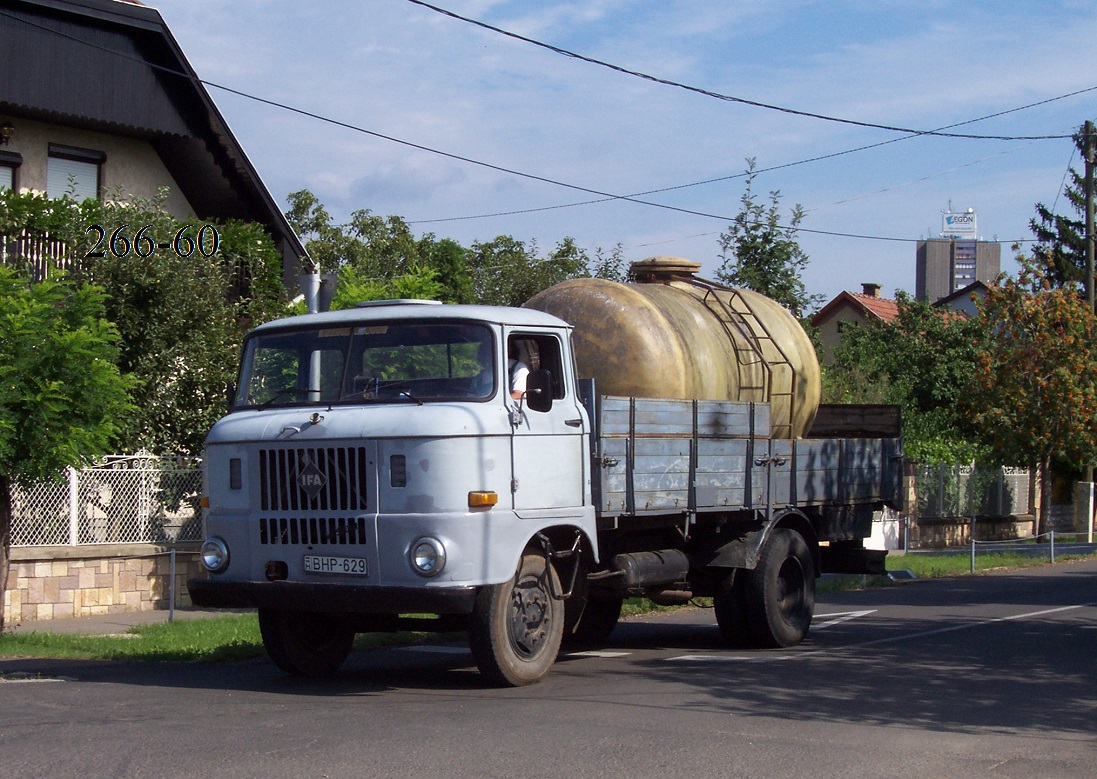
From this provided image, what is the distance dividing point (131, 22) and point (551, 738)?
16585 mm

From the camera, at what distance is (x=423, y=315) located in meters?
9.30

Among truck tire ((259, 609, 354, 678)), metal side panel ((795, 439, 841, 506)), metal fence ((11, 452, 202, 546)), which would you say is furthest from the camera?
metal fence ((11, 452, 202, 546))

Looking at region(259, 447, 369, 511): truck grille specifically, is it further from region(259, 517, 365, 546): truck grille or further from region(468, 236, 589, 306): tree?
region(468, 236, 589, 306): tree

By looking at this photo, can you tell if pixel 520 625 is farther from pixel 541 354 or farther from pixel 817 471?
pixel 817 471

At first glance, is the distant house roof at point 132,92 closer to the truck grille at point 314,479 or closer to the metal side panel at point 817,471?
the metal side panel at point 817,471

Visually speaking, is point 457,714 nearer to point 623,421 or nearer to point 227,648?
point 623,421

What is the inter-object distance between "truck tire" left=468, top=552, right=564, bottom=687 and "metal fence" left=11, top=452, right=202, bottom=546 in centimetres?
753

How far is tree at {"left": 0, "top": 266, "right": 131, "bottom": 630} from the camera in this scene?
12430 millimetres

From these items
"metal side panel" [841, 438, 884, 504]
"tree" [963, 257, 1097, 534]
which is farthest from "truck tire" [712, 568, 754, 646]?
"tree" [963, 257, 1097, 534]

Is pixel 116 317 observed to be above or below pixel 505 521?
above

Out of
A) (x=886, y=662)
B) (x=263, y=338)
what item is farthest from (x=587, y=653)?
(x=263, y=338)

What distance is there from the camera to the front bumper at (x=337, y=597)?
27.7 feet

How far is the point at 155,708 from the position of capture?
8219mm

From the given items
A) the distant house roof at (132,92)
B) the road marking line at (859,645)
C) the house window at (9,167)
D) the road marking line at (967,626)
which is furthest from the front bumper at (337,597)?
the house window at (9,167)
